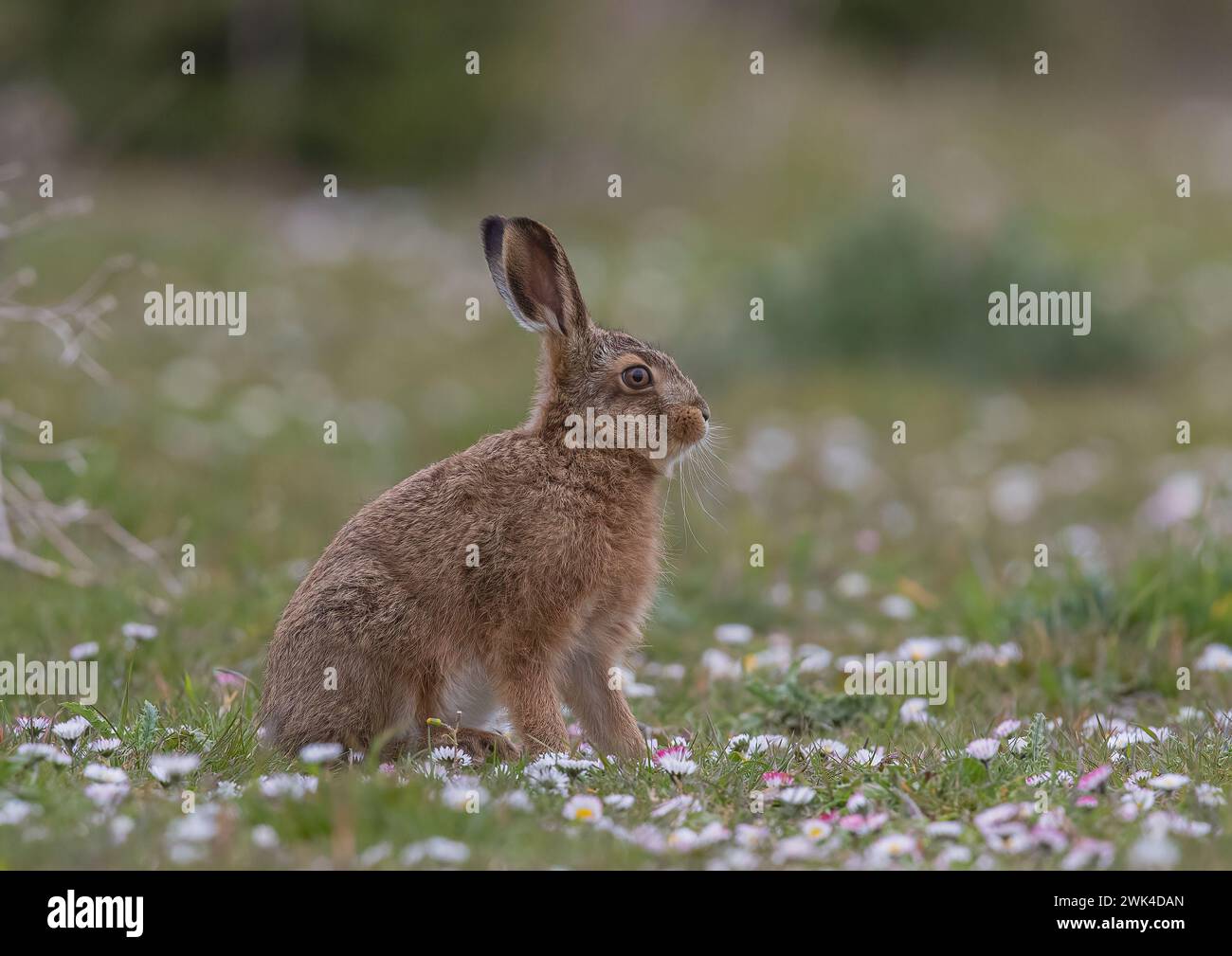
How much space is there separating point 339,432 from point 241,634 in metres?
3.92

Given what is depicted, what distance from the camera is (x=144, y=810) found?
4262 millimetres

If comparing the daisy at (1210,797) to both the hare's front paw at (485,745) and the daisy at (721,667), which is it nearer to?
the hare's front paw at (485,745)

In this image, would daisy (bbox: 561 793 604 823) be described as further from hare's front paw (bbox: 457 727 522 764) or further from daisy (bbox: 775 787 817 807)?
hare's front paw (bbox: 457 727 522 764)

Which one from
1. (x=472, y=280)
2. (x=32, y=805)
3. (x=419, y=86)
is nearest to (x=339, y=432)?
(x=472, y=280)

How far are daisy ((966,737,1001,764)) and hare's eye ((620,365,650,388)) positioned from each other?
1.73 meters

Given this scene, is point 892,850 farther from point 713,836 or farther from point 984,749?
point 984,749

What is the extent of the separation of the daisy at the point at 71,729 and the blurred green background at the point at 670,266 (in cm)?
137

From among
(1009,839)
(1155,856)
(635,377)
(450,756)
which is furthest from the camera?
(635,377)

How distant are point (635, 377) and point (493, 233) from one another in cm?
74

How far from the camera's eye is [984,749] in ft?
16.1

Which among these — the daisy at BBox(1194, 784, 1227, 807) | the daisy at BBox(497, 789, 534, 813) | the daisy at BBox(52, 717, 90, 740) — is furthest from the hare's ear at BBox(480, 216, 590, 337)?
the daisy at BBox(1194, 784, 1227, 807)

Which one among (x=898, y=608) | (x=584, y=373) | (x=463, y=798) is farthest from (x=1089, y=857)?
(x=898, y=608)

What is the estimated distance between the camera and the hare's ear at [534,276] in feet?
18.1

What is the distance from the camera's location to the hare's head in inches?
219
